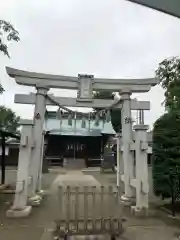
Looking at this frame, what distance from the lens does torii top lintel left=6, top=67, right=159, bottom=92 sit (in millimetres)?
8688

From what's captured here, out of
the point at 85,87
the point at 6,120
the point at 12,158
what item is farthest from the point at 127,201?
the point at 12,158

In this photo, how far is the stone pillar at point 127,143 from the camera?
8562 mm

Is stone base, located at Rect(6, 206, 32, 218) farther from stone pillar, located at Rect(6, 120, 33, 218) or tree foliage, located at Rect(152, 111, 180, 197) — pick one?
tree foliage, located at Rect(152, 111, 180, 197)

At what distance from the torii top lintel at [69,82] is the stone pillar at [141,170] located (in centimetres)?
182

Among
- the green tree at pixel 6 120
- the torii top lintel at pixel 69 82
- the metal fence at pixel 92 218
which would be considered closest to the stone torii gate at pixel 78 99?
the torii top lintel at pixel 69 82

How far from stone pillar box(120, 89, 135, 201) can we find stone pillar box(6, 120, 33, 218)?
111 inches

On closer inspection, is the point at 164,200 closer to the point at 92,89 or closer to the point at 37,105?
the point at 92,89

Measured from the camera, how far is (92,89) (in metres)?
9.03

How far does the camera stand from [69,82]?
900 centimetres

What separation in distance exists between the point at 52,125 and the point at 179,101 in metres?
21.3

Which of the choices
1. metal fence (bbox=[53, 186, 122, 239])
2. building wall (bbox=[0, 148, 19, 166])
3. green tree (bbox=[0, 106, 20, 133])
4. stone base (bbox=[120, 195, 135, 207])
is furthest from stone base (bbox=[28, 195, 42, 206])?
→ building wall (bbox=[0, 148, 19, 166])

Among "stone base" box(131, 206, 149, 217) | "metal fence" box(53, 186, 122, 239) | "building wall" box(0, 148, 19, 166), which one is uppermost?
"building wall" box(0, 148, 19, 166)

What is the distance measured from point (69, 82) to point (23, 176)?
3.22m

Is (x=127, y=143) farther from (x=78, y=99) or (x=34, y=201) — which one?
(x=34, y=201)
